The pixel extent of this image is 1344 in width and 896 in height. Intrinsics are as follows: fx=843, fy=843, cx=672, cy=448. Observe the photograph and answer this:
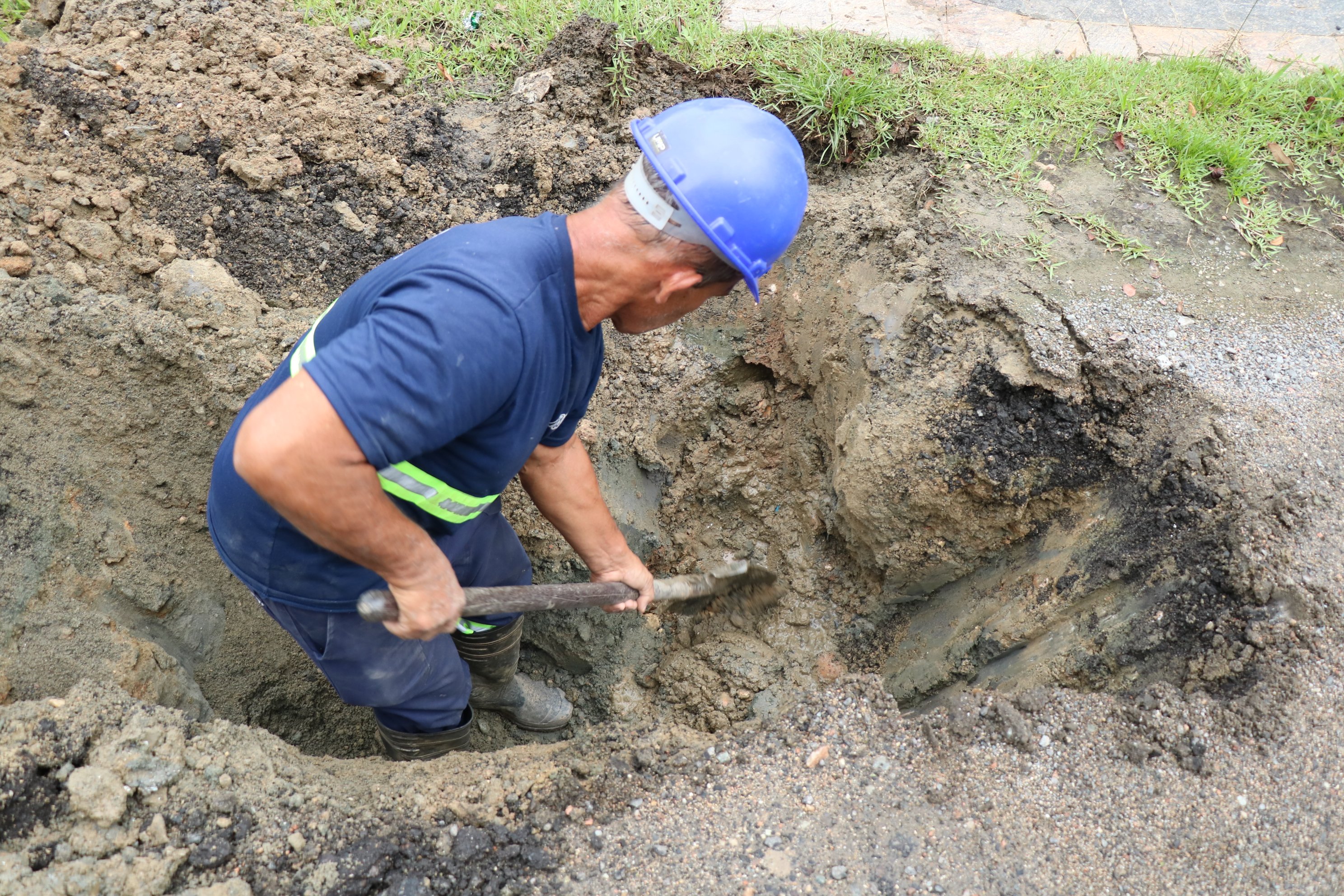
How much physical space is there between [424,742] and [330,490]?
147cm

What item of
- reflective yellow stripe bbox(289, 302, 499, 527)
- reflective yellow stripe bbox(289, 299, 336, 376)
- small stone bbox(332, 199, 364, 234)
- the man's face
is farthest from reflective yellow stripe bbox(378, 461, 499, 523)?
small stone bbox(332, 199, 364, 234)

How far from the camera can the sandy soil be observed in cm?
200

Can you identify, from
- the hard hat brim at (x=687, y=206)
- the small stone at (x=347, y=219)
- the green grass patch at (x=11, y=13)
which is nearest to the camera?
the hard hat brim at (x=687, y=206)

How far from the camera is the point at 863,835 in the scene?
6.72 feet

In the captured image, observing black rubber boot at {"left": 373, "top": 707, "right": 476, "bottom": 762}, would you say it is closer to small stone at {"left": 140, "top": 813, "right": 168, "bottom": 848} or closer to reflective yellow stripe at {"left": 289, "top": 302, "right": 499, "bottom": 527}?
small stone at {"left": 140, "top": 813, "right": 168, "bottom": 848}

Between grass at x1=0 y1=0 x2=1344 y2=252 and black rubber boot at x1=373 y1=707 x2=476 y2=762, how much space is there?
2.74 m

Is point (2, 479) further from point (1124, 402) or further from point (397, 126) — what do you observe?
point (1124, 402)

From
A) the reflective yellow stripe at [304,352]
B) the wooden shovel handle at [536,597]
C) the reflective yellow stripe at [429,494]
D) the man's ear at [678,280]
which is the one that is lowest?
the wooden shovel handle at [536,597]

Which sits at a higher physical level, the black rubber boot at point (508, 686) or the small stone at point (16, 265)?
the small stone at point (16, 265)

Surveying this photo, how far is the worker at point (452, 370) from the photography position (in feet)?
4.96

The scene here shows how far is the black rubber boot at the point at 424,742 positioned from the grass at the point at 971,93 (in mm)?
2743

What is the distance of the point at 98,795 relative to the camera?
6.25 feet

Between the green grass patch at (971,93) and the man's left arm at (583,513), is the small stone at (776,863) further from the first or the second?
the green grass patch at (971,93)

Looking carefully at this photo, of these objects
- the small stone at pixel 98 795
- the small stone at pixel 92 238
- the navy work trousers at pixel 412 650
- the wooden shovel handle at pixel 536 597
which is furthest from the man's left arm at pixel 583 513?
the small stone at pixel 92 238
